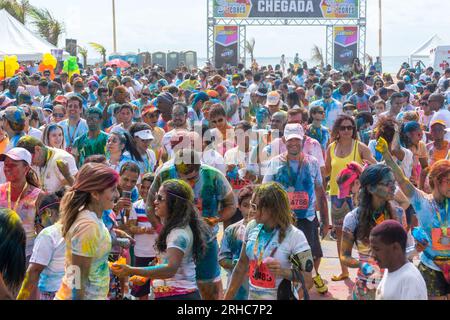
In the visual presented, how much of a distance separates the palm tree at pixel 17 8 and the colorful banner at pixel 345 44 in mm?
17147

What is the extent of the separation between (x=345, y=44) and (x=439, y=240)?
37.9 metres

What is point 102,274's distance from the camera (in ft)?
15.7

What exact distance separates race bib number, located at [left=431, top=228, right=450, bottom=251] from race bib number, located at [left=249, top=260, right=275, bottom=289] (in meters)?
1.51

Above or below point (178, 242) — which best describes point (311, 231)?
below

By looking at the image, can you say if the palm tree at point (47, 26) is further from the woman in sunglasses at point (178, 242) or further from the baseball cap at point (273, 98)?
the woman in sunglasses at point (178, 242)

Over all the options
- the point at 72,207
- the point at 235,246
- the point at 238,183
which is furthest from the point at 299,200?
the point at 72,207

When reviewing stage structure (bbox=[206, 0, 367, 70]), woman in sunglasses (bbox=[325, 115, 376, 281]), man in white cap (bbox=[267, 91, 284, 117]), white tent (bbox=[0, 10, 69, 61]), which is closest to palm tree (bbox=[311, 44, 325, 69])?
stage structure (bbox=[206, 0, 367, 70])

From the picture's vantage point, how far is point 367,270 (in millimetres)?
5207

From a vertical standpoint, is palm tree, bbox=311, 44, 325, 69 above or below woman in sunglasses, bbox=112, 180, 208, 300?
above

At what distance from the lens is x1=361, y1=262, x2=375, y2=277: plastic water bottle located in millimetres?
5203

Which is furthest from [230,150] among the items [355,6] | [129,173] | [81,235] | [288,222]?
[355,6]

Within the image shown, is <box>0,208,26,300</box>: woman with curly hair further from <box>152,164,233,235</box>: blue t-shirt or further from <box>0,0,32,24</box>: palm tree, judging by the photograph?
<box>0,0,32,24</box>: palm tree

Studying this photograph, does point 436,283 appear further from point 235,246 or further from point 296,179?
point 296,179
